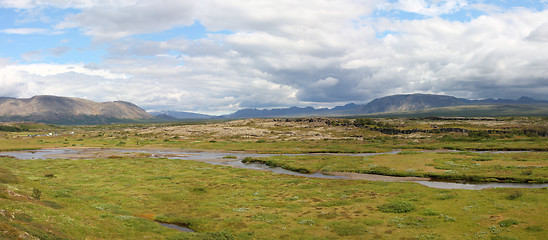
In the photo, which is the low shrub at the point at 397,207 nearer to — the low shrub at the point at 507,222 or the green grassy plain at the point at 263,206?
the green grassy plain at the point at 263,206

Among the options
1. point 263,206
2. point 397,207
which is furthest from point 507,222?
point 263,206

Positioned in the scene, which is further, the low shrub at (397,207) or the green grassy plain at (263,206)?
the low shrub at (397,207)

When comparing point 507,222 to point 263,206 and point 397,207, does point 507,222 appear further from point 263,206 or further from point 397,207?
point 263,206

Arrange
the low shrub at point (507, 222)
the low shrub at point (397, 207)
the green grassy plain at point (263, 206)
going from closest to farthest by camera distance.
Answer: the green grassy plain at point (263, 206), the low shrub at point (507, 222), the low shrub at point (397, 207)

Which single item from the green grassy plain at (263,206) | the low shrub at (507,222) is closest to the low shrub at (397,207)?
the green grassy plain at (263,206)

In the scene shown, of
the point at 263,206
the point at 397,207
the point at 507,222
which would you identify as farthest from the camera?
the point at 263,206

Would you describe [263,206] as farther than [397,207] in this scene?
Yes

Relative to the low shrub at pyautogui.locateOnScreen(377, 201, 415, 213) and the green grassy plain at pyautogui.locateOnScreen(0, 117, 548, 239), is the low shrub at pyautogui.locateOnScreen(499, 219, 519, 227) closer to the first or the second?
the green grassy plain at pyautogui.locateOnScreen(0, 117, 548, 239)

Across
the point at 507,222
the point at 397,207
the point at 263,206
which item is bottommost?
the point at 263,206

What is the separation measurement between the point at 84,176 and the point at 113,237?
139 feet

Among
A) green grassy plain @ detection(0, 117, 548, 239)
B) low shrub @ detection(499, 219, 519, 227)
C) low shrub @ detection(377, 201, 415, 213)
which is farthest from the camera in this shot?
low shrub @ detection(377, 201, 415, 213)

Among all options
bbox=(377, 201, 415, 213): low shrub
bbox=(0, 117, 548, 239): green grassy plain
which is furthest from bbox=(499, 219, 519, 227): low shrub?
bbox=(377, 201, 415, 213): low shrub

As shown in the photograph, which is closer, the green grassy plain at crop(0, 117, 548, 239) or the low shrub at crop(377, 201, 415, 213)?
the green grassy plain at crop(0, 117, 548, 239)

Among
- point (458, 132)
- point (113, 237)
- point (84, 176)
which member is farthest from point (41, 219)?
point (458, 132)
